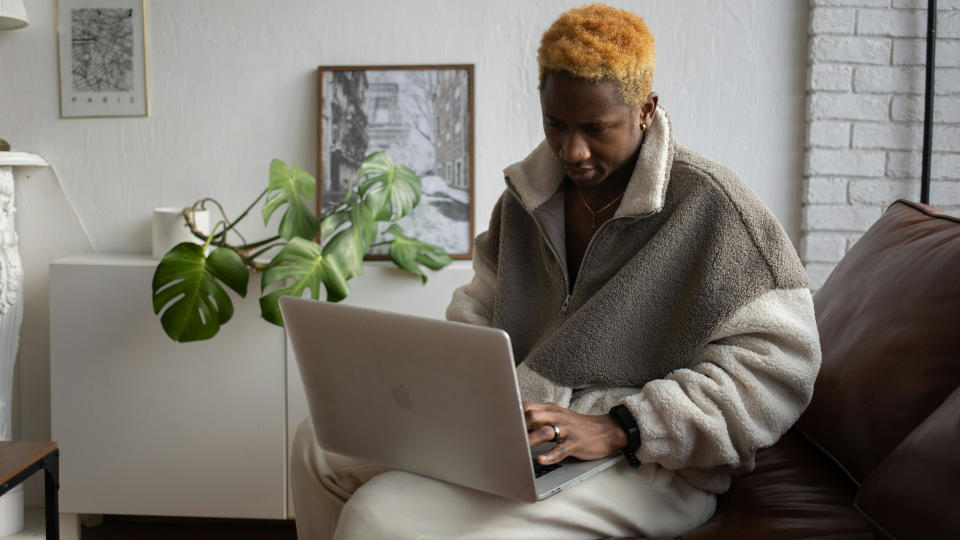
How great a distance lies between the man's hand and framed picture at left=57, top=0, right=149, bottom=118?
1.81 metres

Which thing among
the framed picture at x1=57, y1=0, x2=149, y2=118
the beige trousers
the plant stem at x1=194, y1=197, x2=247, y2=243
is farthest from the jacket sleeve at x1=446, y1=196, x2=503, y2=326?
the framed picture at x1=57, y1=0, x2=149, y2=118

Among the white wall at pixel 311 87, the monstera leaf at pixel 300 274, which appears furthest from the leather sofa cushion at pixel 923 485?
the white wall at pixel 311 87

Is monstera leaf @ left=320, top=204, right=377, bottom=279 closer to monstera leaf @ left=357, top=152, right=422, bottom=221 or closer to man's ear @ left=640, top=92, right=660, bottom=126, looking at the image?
monstera leaf @ left=357, top=152, right=422, bottom=221

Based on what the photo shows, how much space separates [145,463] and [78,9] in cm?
133

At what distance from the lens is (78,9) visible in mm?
2520

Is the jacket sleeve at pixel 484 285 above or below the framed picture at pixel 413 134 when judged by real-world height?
below

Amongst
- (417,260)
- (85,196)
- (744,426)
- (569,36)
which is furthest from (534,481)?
(85,196)

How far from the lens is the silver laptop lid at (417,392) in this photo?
1.07m

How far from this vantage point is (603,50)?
1354mm

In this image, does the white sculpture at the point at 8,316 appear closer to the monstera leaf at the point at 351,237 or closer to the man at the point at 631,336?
the monstera leaf at the point at 351,237

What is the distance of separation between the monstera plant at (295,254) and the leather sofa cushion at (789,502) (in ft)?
3.60

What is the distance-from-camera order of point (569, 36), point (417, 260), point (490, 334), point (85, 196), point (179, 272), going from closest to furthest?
point (490, 334) < point (569, 36) < point (179, 272) < point (417, 260) < point (85, 196)

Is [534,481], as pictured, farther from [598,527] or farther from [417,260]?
[417,260]

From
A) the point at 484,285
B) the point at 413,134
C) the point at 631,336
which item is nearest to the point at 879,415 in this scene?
the point at 631,336
